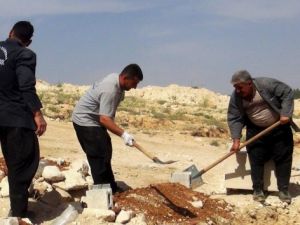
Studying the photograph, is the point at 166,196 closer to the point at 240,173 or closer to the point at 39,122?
the point at 240,173

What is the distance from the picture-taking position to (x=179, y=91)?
39.2 meters

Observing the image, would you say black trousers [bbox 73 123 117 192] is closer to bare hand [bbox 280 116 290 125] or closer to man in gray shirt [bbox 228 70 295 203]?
man in gray shirt [bbox 228 70 295 203]

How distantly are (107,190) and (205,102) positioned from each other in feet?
96.0

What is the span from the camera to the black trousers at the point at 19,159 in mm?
5543

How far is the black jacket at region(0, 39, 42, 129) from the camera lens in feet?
17.8

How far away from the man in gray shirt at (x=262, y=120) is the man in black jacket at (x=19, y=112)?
2.52 m

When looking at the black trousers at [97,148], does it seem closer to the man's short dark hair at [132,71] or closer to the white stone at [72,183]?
the white stone at [72,183]

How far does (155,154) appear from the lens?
482 inches

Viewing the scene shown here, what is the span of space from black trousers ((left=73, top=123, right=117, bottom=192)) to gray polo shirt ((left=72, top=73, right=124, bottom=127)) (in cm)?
8

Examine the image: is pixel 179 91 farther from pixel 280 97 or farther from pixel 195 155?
pixel 280 97

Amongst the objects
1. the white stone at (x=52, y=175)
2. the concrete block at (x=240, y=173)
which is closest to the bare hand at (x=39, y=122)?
the white stone at (x=52, y=175)

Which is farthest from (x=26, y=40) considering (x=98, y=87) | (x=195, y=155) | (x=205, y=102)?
(x=205, y=102)

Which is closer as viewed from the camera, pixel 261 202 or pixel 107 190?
pixel 107 190

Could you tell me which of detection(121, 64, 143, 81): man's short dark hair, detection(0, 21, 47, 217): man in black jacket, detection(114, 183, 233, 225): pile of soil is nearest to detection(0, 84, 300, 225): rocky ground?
detection(114, 183, 233, 225): pile of soil
